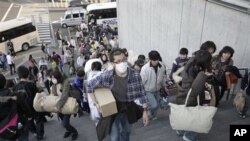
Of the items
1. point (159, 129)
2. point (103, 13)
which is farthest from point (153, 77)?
point (103, 13)

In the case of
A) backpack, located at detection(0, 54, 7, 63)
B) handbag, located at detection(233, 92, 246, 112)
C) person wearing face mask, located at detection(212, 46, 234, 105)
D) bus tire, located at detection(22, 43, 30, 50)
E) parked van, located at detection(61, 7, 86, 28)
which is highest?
person wearing face mask, located at detection(212, 46, 234, 105)

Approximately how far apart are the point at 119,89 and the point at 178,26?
5593 mm

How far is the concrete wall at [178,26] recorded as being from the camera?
616 cm

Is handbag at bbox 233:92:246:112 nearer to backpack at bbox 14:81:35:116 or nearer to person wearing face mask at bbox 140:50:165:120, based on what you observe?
person wearing face mask at bbox 140:50:165:120

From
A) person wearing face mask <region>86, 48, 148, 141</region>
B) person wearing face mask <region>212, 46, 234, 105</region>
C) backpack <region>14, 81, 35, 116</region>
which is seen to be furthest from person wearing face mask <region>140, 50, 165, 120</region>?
backpack <region>14, 81, 35, 116</region>

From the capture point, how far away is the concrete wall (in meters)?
6.16

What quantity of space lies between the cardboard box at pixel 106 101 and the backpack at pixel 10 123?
1.27 metres

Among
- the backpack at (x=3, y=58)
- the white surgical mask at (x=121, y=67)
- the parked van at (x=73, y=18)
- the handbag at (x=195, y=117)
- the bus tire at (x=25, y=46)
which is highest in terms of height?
the white surgical mask at (x=121, y=67)

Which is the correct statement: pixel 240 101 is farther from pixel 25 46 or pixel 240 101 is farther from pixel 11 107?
pixel 25 46

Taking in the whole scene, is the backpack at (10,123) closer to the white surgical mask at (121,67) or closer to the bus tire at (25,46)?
the white surgical mask at (121,67)

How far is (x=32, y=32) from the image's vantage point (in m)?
22.5

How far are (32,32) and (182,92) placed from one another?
20.7 m

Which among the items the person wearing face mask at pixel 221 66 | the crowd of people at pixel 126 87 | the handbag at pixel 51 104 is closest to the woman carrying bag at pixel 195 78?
the crowd of people at pixel 126 87

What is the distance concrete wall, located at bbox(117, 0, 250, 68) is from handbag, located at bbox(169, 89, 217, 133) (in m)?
2.84
